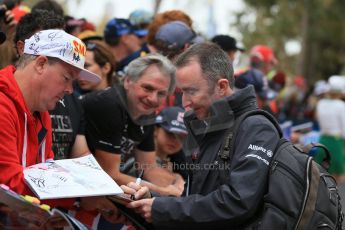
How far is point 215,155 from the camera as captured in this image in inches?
155

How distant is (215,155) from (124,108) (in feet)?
5.13

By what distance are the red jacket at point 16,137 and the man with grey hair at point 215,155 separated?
57 centimetres

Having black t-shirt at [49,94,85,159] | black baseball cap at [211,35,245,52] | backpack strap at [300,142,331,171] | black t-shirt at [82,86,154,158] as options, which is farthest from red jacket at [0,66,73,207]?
black baseball cap at [211,35,245,52]

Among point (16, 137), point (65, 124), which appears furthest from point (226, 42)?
point (16, 137)

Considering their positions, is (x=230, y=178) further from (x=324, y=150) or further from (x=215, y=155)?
(x=324, y=150)

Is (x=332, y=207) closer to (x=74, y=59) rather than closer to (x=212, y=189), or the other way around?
(x=212, y=189)

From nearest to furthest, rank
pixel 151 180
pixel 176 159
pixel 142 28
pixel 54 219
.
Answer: pixel 54 219 → pixel 151 180 → pixel 176 159 → pixel 142 28

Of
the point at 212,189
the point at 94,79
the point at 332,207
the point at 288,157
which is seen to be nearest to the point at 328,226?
the point at 332,207

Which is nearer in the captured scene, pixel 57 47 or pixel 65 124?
pixel 57 47

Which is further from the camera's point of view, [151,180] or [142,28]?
[142,28]

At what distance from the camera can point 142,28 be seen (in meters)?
8.20

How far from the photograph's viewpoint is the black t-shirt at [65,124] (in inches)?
196

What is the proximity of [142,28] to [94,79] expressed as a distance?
12.6ft
